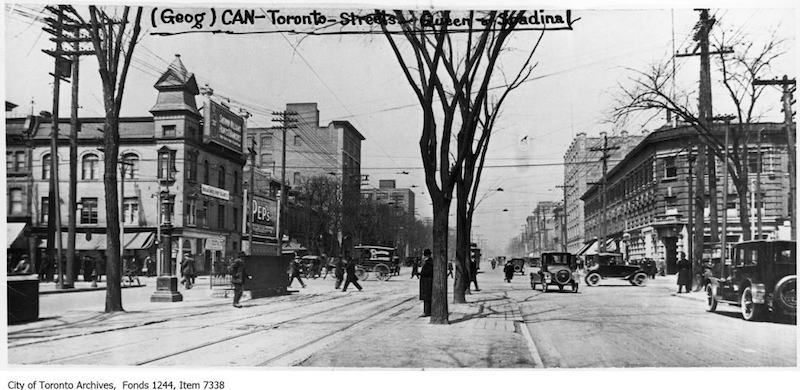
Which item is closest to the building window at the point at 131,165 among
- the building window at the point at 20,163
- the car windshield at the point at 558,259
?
the building window at the point at 20,163

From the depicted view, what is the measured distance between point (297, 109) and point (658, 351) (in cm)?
935

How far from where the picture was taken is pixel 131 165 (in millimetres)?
17016

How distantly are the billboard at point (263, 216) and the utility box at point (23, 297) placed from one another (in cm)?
1838

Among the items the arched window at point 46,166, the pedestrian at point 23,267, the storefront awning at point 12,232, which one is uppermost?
the arched window at point 46,166

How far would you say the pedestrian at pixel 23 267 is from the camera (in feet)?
37.5

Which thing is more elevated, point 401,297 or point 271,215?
point 271,215

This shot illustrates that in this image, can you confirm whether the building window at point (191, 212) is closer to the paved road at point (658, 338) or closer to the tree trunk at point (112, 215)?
the tree trunk at point (112, 215)

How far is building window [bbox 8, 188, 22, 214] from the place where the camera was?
36.3 feet

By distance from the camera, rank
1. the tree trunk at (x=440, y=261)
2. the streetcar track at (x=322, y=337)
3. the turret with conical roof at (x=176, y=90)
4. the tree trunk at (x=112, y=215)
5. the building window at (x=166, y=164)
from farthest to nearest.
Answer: the building window at (x=166, y=164) → the tree trunk at (x=112, y=215) → the tree trunk at (x=440, y=261) → the turret with conical roof at (x=176, y=90) → the streetcar track at (x=322, y=337)

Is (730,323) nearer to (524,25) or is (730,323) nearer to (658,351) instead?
(658,351)

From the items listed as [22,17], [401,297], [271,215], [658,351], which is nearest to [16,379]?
[22,17]

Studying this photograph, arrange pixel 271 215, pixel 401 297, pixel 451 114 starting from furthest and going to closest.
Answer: pixel 271 215 → pixel 401 297 → pixel 451 114

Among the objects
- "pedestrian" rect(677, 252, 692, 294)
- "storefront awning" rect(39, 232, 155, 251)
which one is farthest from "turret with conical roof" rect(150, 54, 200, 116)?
"pedestrian" rect(677, 252, 692, 294)

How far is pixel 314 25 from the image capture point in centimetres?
1035
